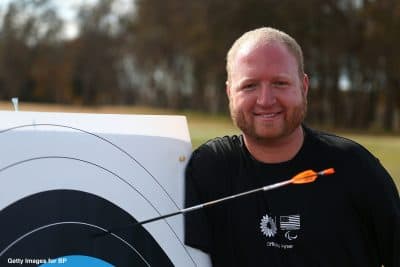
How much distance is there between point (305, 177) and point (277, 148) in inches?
7.6

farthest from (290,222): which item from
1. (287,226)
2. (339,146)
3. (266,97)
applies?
(266,97)

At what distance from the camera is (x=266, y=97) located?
6.97 feet

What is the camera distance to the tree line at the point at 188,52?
35.8 m

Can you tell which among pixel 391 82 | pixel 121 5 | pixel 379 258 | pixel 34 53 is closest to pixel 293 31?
pixel 391 82

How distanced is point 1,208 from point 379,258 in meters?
1.32

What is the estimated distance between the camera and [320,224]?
7.04ft

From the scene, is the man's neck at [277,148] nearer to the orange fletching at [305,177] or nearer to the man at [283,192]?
the man at [283,192]

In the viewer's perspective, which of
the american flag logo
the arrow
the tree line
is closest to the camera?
the arrow

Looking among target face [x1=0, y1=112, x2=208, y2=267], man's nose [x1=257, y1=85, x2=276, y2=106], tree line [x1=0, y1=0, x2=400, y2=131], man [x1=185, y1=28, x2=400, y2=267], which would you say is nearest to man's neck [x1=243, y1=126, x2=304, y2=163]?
man [x1=185, y1=28, x2=400, y2=267]

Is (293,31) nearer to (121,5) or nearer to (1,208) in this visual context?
(121,5)

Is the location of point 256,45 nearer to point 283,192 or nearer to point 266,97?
point 266,97

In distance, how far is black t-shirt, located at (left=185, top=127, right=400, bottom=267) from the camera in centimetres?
213

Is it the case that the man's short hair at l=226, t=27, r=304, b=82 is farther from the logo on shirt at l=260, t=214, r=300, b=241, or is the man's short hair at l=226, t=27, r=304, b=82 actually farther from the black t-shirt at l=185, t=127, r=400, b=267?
the logo on shirt at l=260, t=214, r=300, b=241

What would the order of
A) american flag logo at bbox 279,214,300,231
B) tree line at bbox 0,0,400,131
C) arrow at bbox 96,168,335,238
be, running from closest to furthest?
arrow at bbox 96,168,335,238 → american flag logo at bbox 279,214,300,231 → tree line at bbox 0,0,400,131
